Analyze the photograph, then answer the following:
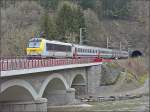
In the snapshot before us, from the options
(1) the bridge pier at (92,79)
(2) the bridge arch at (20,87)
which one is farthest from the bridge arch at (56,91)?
(1) the bridge pier at (92,79)

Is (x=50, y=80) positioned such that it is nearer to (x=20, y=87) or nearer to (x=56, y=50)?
(x=20, y=87)

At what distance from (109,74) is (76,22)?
77.7 ft

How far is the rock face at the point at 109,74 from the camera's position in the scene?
5691 cm

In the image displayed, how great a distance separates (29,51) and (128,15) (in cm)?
6831

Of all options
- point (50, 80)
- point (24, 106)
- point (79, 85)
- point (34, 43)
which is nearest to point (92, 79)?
point (79, 85)

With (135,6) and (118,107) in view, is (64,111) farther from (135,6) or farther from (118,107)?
(135,6)

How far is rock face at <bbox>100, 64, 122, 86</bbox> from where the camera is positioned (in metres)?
56.9

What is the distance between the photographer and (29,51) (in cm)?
4941

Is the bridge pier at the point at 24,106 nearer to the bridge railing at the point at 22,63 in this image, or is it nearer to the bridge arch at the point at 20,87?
the bridge arch at the point at 20,87

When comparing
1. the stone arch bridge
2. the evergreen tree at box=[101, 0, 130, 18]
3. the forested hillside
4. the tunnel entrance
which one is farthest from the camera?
the evergreen tree at box=[101, 0, 130, 18]

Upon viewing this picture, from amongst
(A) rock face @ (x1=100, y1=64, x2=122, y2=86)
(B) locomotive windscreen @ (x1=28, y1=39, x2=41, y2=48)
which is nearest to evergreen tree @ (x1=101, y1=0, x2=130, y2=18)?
(A) rock face @ (x1=100, y1=64, x2=122, y2=86)

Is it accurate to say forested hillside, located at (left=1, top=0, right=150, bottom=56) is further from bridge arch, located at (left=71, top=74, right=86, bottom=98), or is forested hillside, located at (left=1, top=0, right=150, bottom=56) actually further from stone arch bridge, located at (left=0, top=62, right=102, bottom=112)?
stone arch bridge, located at (left=0, top=62, right=102, bottom=112)

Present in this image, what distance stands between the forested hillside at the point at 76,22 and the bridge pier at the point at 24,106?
32.2 metres

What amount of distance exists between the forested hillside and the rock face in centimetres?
1454
